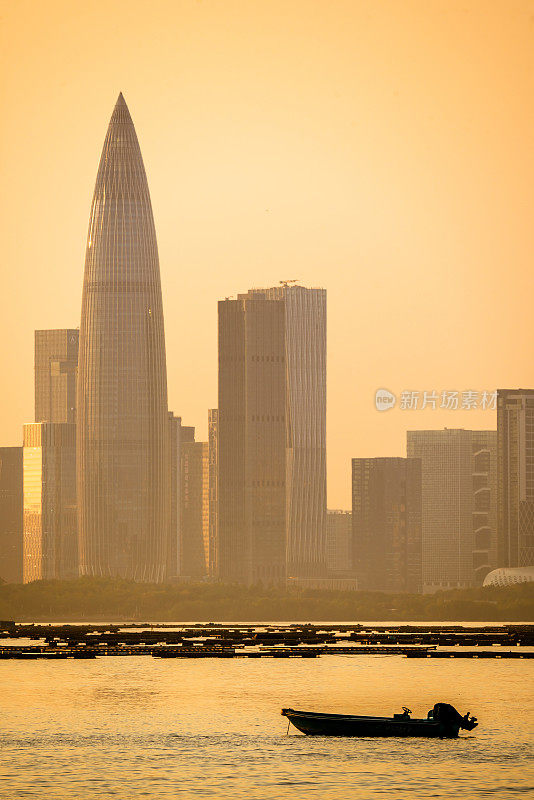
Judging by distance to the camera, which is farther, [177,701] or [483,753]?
[177,701]

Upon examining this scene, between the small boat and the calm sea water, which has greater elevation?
the small boat

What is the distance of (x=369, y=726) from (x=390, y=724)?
74.3 inches

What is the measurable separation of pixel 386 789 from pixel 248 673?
8803 centimetres

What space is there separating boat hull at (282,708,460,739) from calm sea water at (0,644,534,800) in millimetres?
883

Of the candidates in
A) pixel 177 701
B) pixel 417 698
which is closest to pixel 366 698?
pixel 417 698

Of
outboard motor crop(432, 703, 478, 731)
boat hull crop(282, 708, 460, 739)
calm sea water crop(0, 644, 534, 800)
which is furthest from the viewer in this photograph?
outboard motor crop(432, 703, 478, 731)

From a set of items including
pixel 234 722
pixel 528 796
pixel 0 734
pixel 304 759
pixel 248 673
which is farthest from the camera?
pixel 248 673

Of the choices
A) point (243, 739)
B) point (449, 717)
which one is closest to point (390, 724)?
point (449, 717)

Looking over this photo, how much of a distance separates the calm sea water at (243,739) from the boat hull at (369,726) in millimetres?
883

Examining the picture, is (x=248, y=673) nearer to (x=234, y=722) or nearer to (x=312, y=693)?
(x=312, y=693)

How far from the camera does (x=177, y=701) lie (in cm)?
15525

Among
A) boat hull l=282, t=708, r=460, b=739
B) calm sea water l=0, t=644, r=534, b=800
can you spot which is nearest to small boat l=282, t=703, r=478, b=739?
boat hull l=282, t=708, r=460, b=739

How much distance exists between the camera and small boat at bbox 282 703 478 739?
4670 inches

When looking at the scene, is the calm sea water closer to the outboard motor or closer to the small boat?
the small boat
